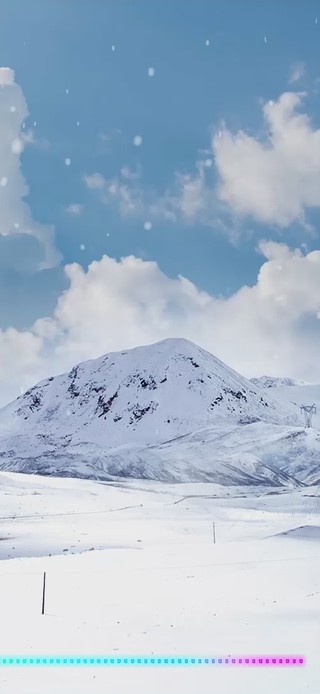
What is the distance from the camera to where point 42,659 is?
12359mm

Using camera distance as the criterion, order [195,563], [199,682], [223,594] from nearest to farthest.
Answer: [199,682]
[223,594]
[195,563]

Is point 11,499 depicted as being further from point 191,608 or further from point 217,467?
point 217,467

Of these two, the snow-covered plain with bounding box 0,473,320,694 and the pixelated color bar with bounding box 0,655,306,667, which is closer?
the snow-covered plain with bounding box 0,473,320,694

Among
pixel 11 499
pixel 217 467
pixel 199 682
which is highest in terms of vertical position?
pixel 217 467

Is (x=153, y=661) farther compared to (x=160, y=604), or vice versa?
(x=160, y=604)

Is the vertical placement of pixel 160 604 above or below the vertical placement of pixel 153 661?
above

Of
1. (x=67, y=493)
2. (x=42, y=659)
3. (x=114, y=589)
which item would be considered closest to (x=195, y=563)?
(x=114, y=589)

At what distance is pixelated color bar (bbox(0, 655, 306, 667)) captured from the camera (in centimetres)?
1197

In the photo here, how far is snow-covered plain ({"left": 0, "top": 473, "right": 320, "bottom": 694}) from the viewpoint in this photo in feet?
36.9

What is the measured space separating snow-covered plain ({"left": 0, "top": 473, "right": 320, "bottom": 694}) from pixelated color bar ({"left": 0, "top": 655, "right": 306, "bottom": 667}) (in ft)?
0.88

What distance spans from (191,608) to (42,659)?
6704 mm

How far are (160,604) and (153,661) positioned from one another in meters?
6.70

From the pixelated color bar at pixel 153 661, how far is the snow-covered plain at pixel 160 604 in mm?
270

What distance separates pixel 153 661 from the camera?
40.1 feet
